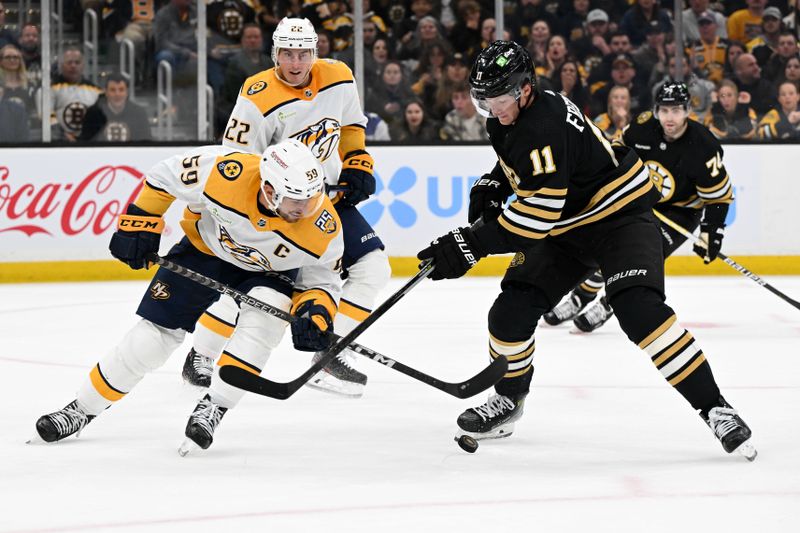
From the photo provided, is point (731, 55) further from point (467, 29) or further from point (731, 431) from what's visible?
point (731, 431)

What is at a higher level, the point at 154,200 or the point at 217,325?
the point at 154,200

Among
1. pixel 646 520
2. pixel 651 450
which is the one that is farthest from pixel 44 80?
pixel 646 520

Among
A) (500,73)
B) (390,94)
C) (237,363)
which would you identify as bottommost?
(237,363)

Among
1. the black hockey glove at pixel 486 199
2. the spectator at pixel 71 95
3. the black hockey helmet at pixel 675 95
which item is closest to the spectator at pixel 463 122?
the spectator at pixel 71 95

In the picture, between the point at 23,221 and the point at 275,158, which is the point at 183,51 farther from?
the point at 275,158

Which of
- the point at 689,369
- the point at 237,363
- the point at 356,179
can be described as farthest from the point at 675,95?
the point at 237,363

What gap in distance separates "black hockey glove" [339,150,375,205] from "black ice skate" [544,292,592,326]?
1560mm

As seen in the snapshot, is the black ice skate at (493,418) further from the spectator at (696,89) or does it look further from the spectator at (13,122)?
the spectator at (696,89)

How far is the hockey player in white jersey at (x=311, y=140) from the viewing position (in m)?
3.73

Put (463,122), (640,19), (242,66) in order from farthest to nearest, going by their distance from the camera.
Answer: (640,19), (463,122), (242,66)

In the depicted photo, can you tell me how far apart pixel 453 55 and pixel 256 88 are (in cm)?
377

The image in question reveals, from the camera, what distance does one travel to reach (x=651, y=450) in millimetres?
2936

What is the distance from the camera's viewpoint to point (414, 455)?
9.55 feet

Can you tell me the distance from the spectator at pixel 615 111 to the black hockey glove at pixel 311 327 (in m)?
4.79
